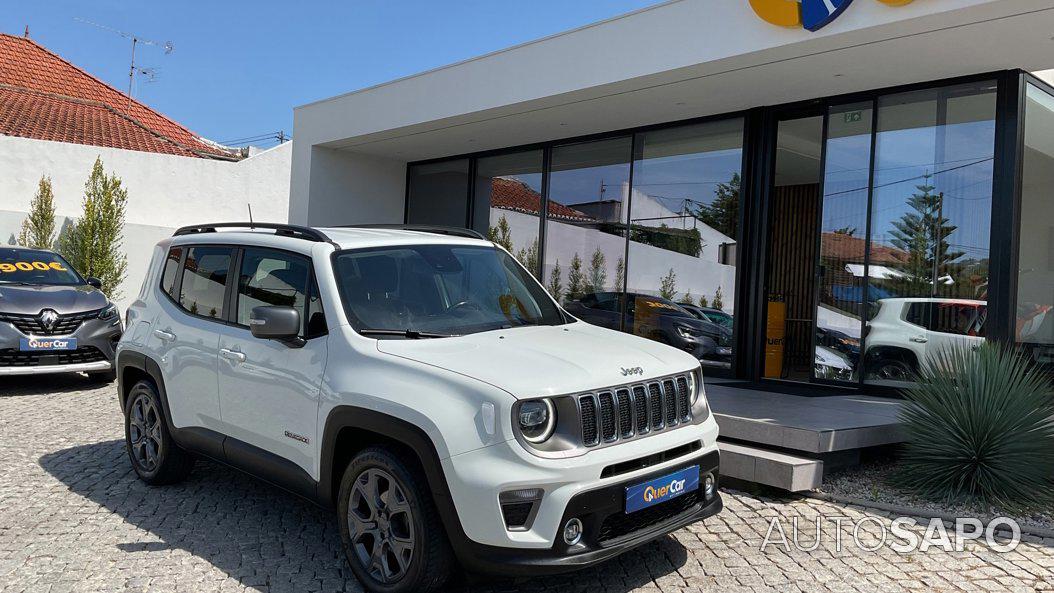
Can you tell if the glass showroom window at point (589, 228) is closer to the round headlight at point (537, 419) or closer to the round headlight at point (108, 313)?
the round headlight at point (108, 313)

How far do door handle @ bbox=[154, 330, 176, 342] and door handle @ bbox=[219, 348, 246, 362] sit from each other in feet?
2.33

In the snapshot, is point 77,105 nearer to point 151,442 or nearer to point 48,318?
point 48,318

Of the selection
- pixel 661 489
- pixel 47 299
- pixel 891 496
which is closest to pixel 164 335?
pixel 661 489

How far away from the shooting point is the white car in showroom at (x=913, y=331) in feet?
25.6

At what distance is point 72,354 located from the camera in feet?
29.2

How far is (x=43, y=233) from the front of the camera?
1609 centimetres

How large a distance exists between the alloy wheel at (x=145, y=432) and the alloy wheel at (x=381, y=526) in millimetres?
2303

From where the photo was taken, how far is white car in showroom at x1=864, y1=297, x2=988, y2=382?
7805 mm

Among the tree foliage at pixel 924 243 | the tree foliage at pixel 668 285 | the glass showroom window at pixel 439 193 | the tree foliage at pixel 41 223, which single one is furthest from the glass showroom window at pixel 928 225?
the tree foliage at pixel 41 223

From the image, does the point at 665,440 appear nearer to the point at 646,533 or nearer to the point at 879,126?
the point at 646,533

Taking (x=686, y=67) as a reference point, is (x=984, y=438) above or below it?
below

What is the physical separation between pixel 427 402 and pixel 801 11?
5712 mm

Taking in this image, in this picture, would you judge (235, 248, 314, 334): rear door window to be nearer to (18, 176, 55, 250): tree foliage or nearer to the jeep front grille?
the jeep front grille

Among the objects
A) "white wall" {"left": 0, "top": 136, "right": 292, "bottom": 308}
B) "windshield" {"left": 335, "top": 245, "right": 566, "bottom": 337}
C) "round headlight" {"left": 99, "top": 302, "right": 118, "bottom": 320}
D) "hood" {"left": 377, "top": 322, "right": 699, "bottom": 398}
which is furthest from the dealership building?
"white wall" {"left": 0, "top": 136, "right": 292, "bottom": 308}
